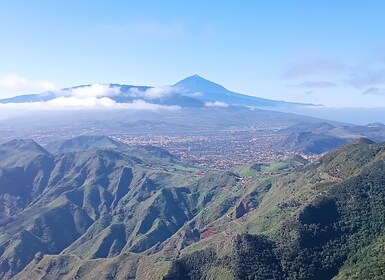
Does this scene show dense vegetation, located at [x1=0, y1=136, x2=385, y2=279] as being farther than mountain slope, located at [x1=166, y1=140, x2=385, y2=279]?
Yes

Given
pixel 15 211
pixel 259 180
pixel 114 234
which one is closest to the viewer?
pixel 114 234

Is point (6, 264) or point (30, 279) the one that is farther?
point (6, 264)

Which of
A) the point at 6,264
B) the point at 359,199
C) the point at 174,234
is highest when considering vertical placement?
the point at 359,199

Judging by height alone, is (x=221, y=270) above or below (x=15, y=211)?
above

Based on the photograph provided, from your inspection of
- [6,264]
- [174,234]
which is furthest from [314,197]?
[6,264]

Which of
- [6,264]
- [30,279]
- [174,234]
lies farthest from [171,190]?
[30,279]

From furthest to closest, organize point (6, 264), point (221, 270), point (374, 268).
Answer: point (6, 264) < point (221, 270) < point (374, 268)

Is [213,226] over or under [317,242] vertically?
under

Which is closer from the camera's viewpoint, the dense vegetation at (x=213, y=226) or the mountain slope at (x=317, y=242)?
the mountain slope at (x=317, y=242)

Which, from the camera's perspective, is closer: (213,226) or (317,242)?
(317,242)

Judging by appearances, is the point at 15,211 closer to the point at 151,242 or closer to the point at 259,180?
the point at 151,242
